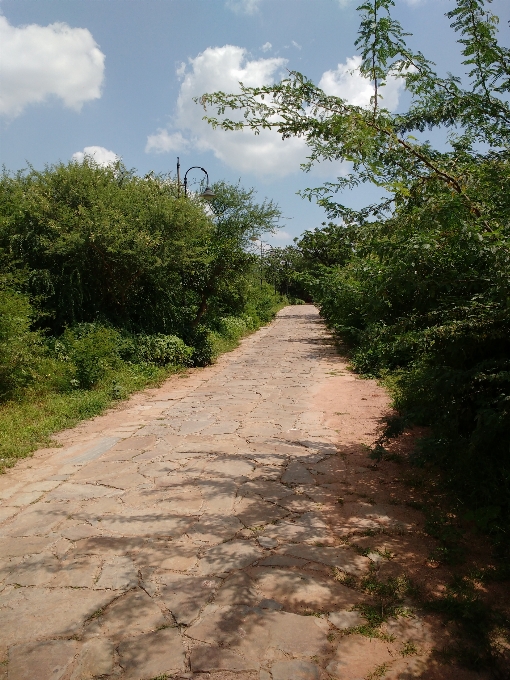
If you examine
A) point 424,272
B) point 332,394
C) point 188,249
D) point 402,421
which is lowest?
point 332,394

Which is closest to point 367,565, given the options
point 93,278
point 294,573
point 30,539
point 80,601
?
point 294,573

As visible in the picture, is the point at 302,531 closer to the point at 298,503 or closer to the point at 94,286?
the point at 298,503

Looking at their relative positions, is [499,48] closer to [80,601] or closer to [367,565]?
[367,565]

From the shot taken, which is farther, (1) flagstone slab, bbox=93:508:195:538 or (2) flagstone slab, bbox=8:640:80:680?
(1) flagstone slab, bbox=93:508:195:538

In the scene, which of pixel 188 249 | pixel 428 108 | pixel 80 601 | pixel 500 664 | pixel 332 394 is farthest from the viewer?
pixel 188 249

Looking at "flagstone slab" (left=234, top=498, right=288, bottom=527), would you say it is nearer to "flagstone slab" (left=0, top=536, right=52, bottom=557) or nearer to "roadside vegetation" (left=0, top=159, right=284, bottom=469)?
"flagstone slab" (left=0, top=536, right=52, bottom=557)

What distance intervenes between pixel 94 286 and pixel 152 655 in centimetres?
1007

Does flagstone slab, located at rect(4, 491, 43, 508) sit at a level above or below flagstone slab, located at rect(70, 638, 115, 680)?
above

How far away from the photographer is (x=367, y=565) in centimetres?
317

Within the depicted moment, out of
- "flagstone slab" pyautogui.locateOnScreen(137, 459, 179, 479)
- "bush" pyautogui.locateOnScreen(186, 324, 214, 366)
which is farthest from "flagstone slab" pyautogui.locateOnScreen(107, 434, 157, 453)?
"bush" pyautogui.locateOnScreen(186, 324, 214, 366)

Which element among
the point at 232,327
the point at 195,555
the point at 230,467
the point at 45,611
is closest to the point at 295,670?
the point at 195,555

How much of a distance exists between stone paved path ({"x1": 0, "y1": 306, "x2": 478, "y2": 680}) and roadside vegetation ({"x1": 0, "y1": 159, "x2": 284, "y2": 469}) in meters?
1.61

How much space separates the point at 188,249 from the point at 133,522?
9.18 meters

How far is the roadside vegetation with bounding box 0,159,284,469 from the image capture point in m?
7.42
